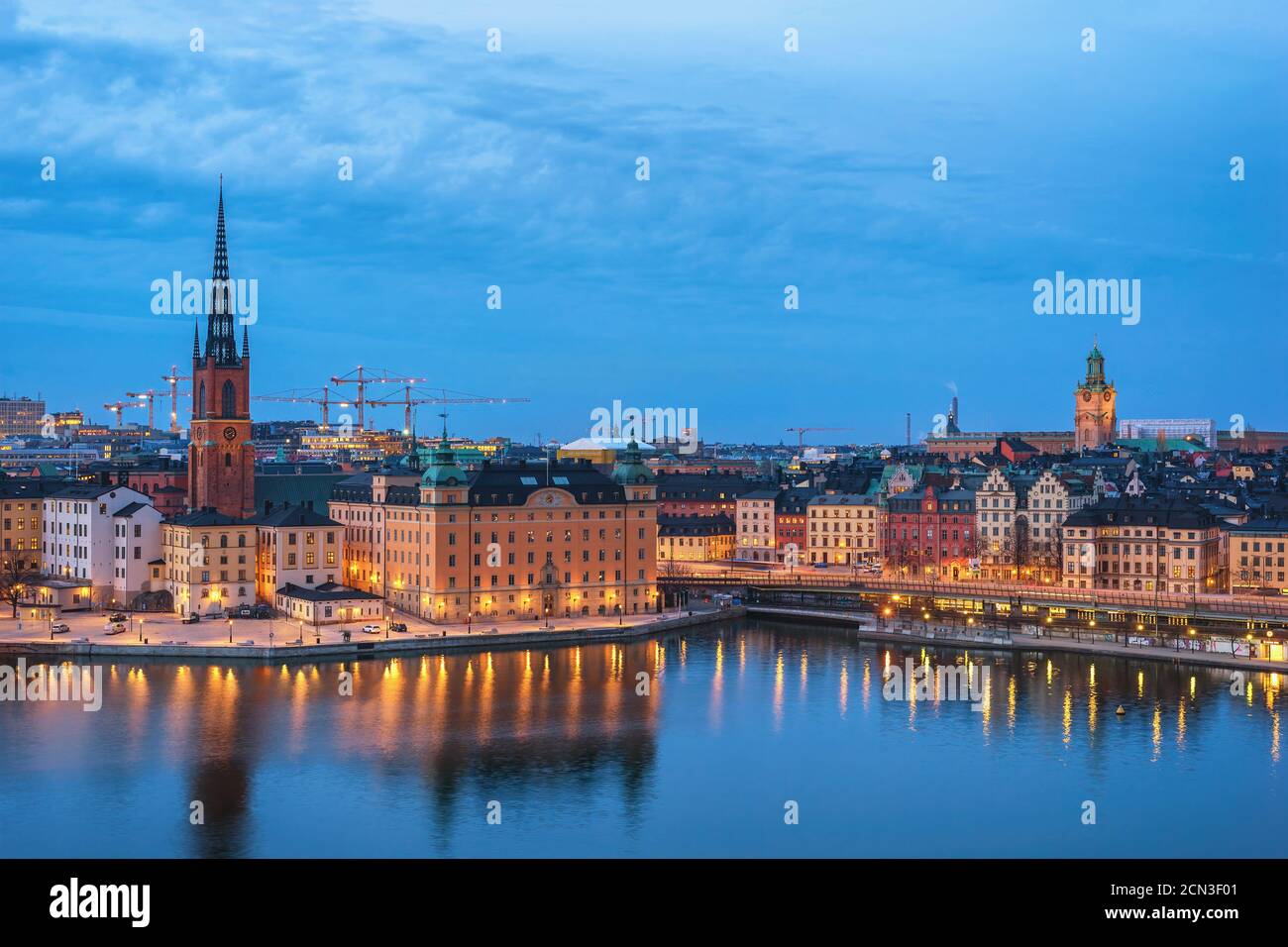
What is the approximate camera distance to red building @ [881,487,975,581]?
62688mm

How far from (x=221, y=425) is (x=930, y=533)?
26.9 m

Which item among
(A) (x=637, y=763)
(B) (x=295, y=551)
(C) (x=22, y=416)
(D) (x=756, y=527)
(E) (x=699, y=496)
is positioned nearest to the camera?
(A) (x=637, y=763)

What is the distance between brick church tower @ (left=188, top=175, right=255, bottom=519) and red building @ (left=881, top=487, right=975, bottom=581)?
2436 centimetres

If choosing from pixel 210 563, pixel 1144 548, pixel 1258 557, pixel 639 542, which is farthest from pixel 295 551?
pixel 1258 557

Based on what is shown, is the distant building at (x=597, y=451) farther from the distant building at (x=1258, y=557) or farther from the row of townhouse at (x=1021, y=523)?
the distant building at (x=1258, y=557)

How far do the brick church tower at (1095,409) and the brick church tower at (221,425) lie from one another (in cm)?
7689

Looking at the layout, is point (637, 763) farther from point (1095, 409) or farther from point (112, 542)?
point (1095, 409)

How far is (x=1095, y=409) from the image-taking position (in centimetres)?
12031

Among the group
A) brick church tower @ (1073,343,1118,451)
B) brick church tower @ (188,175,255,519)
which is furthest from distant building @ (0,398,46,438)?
brick church tower @ (188,175,255,519)

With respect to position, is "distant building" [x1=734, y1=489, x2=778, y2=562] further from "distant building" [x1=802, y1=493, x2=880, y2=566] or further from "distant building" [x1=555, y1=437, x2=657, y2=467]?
"distant building" [x1=555, y1=437, x2=657, y2=467]

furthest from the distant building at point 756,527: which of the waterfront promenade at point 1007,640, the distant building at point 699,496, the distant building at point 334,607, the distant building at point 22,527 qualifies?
the distant building at point 22,527
